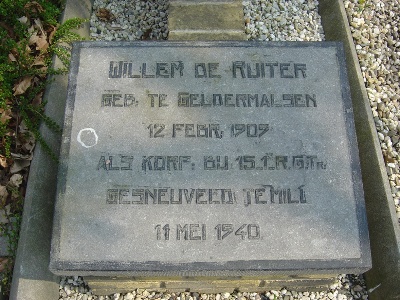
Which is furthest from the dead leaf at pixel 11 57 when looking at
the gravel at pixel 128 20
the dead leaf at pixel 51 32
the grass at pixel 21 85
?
the gravel at pixel 128 20

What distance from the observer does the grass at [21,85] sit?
2.66 m

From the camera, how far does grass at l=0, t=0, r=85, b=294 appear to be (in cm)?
266

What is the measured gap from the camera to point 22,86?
295 cm

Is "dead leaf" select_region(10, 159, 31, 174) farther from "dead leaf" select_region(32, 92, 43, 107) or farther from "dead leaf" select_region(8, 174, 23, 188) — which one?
"dead leaf" select_region(32, 92, 43, 107)

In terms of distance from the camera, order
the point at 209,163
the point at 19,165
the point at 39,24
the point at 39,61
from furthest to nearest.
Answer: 1. the point at 39,24
2. the point at 39,61
3. the point at 19,165
4. the point at 209,163

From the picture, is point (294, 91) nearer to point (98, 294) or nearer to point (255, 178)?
point (255, 178)

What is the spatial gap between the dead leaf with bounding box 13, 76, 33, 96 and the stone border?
0.54ft

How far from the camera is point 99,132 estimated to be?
2363 millimetres

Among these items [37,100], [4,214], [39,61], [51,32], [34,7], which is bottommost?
[4,214]

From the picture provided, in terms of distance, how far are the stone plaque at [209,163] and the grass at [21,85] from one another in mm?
543

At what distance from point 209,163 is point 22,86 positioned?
155 centimetres

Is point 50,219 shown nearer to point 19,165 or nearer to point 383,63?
point 19,165

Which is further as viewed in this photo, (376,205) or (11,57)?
(11,57)

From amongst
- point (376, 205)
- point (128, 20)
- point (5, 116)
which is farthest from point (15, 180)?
point (376, 205)
